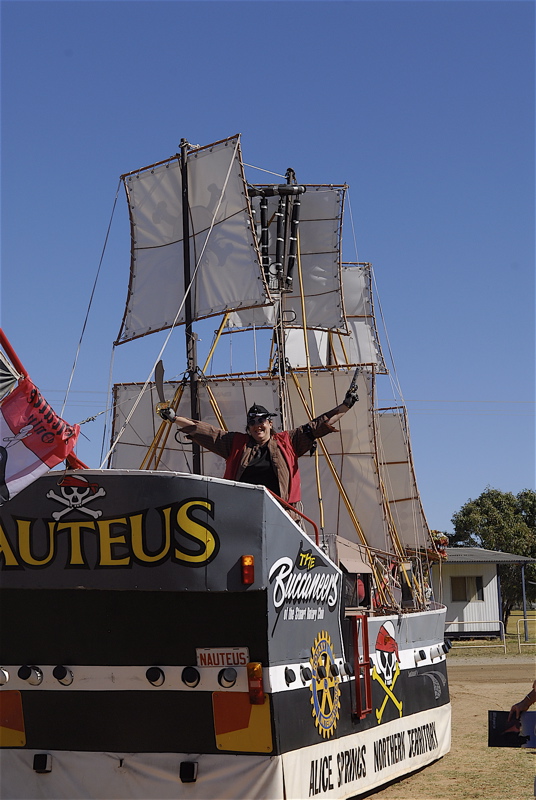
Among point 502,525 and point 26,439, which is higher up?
point 502,525

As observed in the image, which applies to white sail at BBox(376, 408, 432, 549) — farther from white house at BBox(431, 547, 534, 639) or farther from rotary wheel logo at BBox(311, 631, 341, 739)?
white house at BBox(431, 547, 534, 639)

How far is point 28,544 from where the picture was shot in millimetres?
8211

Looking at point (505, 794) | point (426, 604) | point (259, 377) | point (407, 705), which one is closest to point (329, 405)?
point (259, 377)

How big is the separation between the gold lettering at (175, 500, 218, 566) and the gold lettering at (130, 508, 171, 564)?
94 millimetres

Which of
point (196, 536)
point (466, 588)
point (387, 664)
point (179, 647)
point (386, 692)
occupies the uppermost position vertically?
point (466, 588)

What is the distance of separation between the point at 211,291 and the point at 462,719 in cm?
820

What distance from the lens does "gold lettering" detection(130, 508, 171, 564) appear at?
7.93 m

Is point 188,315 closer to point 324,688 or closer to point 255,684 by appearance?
point 324,688

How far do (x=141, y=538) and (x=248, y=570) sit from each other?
91cm

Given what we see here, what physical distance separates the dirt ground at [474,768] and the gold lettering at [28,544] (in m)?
4.43

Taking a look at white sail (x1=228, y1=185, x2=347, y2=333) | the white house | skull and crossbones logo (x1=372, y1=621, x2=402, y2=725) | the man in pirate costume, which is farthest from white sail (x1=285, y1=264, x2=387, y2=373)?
the man in pirate costume

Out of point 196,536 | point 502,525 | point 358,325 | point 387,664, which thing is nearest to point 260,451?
point 196,536

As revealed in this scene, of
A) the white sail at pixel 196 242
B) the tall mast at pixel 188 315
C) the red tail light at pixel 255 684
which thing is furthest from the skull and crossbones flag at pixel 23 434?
the white sail at pixel 196 242

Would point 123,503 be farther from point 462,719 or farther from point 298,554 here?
point 462,719
